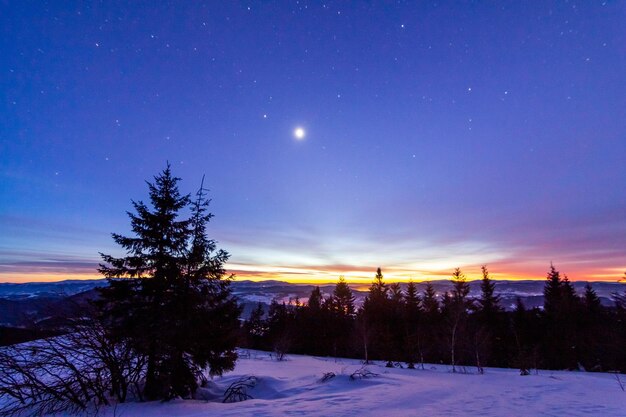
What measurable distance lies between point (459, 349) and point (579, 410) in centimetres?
3318

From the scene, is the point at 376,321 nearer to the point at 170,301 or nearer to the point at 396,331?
the point at 396,331

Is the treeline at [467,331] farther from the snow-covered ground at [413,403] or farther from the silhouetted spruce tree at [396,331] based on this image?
the snow-covered ground at [413,403]

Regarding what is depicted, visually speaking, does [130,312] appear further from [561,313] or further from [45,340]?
[561,313]

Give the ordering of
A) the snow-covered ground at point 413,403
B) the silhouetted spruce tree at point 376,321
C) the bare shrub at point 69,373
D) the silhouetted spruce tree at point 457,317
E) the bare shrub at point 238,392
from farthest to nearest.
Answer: the silhouetted spruce tree at point 376,321 → the silhouetted spruce tree at point 457,317 → the bare shrub at point 238,392 → the bare shrub at point 69,373 → the snow-covered ground at point 413,403

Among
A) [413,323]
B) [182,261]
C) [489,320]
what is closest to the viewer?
[182,261]

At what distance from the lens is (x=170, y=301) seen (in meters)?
14.1

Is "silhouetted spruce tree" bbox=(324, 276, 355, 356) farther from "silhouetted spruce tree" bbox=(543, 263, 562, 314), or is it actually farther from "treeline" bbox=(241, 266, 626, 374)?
"silhouetted spruce tree" bbox=(543, 263, 562, 314)

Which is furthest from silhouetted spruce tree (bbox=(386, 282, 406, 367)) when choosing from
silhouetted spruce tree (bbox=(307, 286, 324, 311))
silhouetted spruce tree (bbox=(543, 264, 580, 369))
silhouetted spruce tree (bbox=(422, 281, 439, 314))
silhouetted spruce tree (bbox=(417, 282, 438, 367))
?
silhouetted spruce tree (bbox=(543, 264, 580, 369))

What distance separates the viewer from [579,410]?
7.96 m

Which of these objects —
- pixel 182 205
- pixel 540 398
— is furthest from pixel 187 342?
pixel 540 398

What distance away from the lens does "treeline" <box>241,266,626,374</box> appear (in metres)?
35.6

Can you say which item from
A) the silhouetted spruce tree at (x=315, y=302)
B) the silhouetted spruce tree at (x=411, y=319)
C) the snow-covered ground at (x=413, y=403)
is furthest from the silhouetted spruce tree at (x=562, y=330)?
the snow-covered ground at (x=413, y=403)

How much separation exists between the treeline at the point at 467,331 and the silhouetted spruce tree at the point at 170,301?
21.5 meters

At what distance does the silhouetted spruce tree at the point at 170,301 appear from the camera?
12.9 meters
